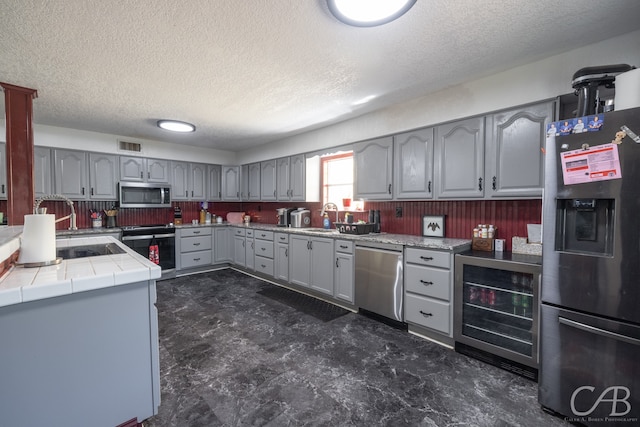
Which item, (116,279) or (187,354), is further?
(187,354)

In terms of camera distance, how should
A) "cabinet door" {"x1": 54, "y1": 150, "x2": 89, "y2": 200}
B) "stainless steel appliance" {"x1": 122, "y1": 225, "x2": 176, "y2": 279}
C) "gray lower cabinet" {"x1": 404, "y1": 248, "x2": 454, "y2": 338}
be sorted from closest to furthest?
1. "gray lower cabinet" {"x1": 404, "y1": 248, "x2": 454, "y2": 338}
2. "cabinet door" {"x1": 54, "y1": 150, "x2": 89, "y2": 200}
3. "stainless steel appliance" {"x1": 122, "y1": 225, "x2": 176, "y2": 279}

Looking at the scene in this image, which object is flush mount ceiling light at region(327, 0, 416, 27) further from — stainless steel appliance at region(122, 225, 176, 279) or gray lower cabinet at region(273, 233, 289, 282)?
stainless steel appliance at region(122, 225, 176, 279)

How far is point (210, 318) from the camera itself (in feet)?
9.96

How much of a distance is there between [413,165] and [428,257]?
1028 mm

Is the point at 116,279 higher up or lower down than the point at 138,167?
lower down

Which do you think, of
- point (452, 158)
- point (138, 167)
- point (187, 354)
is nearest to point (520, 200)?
point (452, 158)

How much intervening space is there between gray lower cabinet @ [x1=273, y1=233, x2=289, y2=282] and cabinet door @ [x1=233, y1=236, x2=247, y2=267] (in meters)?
0.93

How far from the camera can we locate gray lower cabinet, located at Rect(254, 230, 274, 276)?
173 inches

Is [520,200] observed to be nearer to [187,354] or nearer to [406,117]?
[406,117]

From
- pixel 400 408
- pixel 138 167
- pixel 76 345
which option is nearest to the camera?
pixel 76 345

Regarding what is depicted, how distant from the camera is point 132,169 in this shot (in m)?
4.64

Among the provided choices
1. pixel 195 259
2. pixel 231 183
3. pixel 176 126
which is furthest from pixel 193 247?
pixel 176 126

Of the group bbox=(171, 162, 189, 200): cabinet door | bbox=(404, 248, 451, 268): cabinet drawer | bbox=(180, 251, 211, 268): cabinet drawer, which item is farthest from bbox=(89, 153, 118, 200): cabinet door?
bbox=(404, 248, 451, 268): cabinet drawer

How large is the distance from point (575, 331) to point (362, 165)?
2.48m
